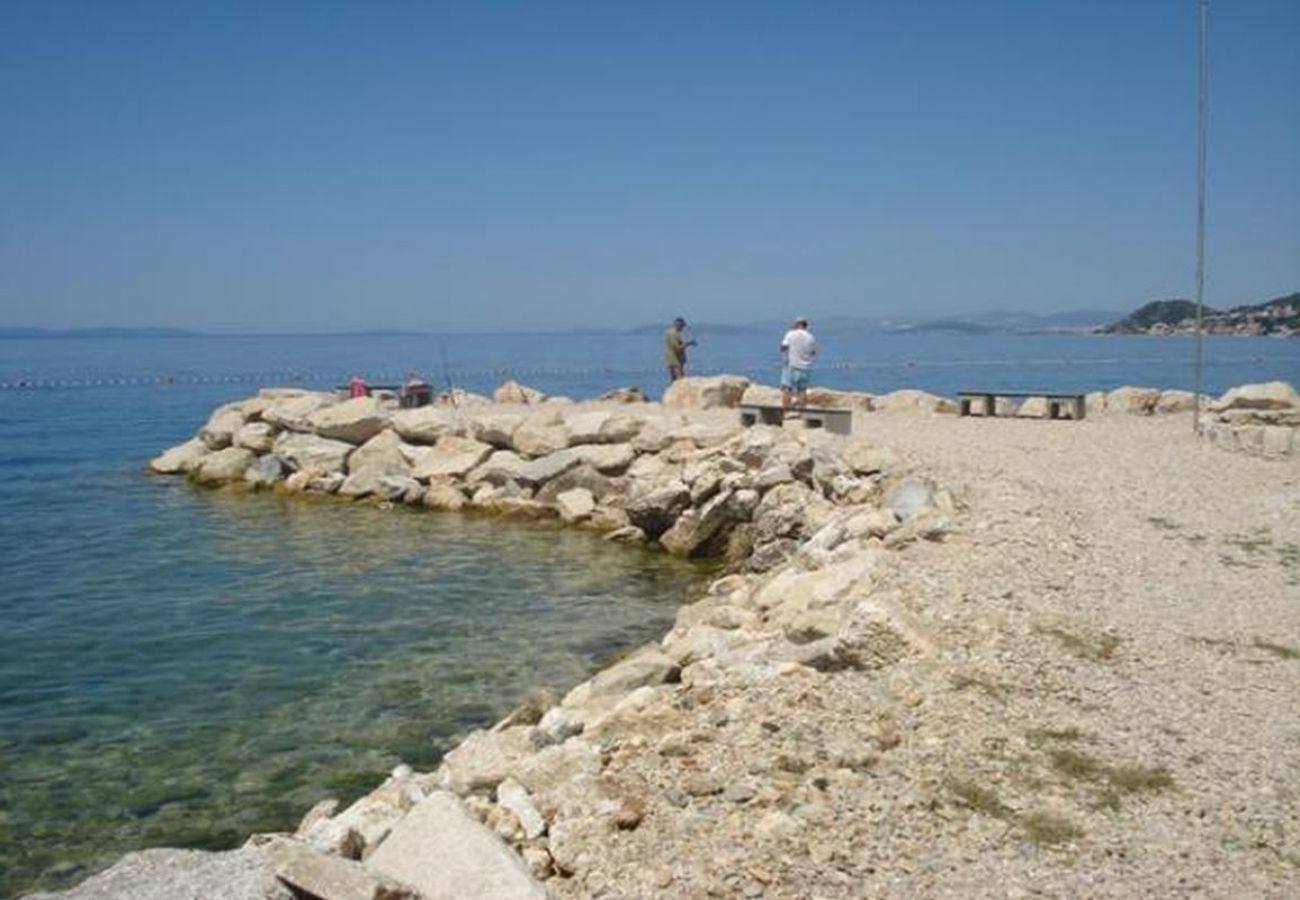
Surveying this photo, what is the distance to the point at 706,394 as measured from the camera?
26.2 m

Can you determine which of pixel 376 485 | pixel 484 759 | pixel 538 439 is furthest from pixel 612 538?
pixel 484 759

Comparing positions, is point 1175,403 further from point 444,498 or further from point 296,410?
point 296,410

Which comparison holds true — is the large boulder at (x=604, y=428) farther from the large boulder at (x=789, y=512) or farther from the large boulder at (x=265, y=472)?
the large boulder at (x=265, y=472)

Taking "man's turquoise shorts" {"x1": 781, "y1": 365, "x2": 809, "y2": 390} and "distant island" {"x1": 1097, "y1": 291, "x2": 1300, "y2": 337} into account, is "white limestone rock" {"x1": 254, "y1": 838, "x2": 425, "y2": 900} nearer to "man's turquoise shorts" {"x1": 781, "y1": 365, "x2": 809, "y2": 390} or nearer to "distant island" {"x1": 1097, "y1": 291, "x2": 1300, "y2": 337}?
"man's turquoise shorts" {"x1": 781, "y1": 365, "x2": 809, "y2": 390}

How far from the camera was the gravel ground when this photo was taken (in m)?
5.38

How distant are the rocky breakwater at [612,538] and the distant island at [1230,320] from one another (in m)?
118

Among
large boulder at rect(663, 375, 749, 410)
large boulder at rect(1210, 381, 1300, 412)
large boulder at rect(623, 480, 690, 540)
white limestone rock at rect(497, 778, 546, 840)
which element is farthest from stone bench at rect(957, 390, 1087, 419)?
white limestone rock at rect(497, 778, 546, 840)

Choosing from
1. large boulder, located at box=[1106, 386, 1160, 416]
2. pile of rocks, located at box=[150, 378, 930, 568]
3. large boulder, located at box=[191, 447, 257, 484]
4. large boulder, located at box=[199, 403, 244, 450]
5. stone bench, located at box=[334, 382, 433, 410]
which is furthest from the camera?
stone bench, located at box=[334, 382, 433, 410]

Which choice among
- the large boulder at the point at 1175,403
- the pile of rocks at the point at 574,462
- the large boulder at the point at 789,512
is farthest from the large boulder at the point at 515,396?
the large boulder at the point at 1175,403

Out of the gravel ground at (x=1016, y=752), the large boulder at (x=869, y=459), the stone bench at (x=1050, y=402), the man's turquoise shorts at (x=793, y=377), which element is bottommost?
the gravel ground at (x=1016, y=752)

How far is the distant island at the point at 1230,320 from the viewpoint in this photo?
456 feet

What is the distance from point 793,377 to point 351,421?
Answer: 34.3 feet

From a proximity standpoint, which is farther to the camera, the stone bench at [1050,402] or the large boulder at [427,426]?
the large boulder at [427,426]

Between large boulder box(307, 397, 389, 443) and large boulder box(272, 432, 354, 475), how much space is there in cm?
21
